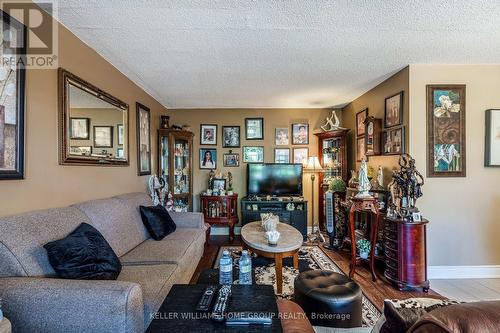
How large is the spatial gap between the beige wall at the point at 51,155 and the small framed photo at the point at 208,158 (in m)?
2.24

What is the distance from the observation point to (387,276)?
2.78m

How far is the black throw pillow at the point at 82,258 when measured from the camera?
1.47m

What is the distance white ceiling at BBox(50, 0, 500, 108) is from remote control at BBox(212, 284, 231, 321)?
1962mm

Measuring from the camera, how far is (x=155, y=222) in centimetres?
280

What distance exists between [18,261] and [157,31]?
195 centimetres

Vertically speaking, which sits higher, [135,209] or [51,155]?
[51,155]

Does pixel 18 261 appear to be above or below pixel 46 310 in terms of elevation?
above

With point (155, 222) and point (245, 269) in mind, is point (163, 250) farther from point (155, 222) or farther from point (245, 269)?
point (245, 269)

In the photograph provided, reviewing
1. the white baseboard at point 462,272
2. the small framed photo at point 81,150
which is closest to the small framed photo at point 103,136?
the small framed photo at point 81,150

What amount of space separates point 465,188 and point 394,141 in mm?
941

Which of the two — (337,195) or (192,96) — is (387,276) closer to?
(337,195)

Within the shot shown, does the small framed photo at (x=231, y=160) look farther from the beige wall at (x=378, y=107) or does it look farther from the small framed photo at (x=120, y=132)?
the small framed photo at (x=120, y=132)

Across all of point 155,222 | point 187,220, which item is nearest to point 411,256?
point 187,220

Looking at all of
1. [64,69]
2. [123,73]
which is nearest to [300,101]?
[123,73]
